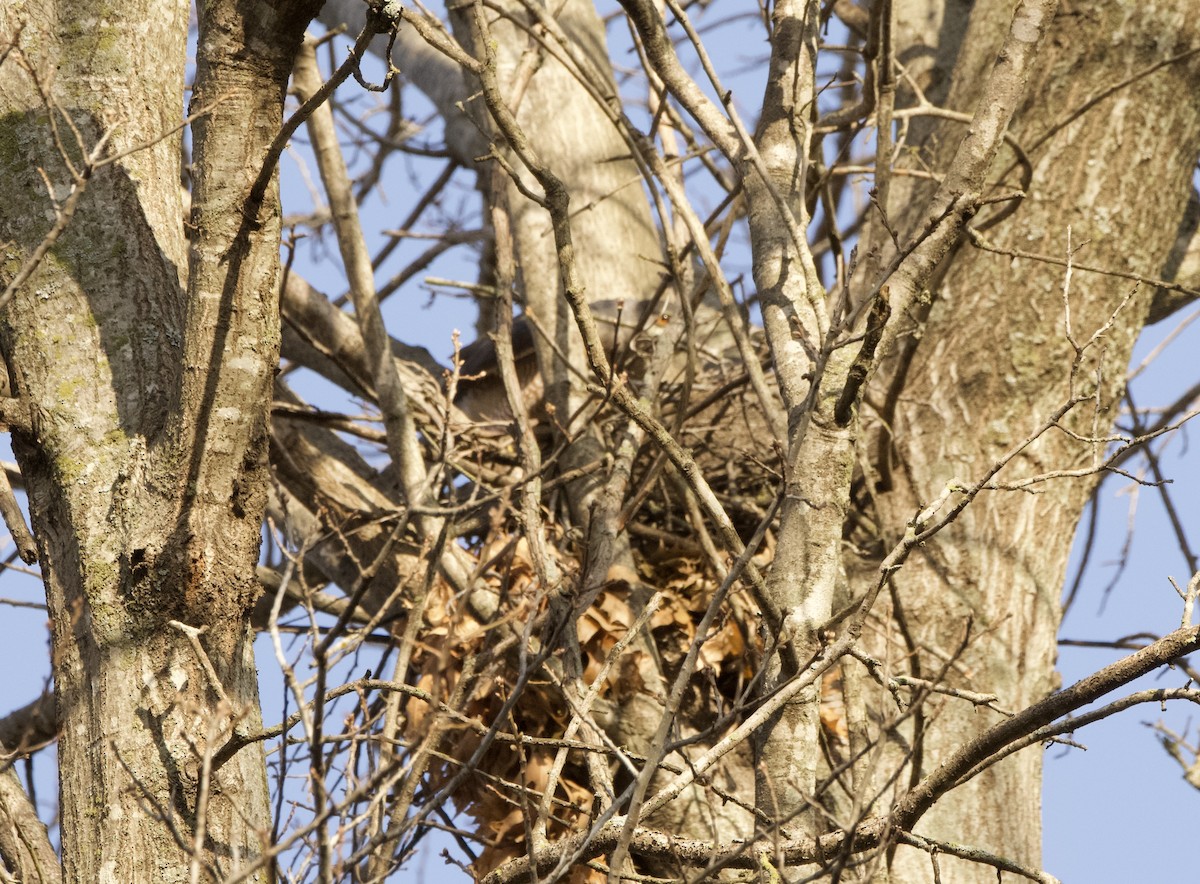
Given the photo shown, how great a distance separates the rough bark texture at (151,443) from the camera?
194 centimetres

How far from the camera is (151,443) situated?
2.11 metres

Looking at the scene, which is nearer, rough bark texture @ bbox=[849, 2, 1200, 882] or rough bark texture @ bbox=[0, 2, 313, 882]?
rough bark texture @ bbox=[0, 2, 313, 882]

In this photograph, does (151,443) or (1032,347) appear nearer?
(151,443)

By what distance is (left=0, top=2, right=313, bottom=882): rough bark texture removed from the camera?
6.38 feet

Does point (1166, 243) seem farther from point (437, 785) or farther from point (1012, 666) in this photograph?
point (437, 785)

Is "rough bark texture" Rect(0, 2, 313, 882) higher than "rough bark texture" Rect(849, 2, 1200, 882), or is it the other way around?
"rough bark texture" Rect(849, 2, 1200, 882)

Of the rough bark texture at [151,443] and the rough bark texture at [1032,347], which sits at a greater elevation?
the rough bark texture at [1032,347]

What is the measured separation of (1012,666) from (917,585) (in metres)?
0.32

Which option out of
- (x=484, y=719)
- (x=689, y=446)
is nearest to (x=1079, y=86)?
(x=689, y=446)

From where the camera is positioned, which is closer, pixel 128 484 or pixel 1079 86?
pixel 128 484

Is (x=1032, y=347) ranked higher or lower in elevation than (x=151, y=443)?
higher

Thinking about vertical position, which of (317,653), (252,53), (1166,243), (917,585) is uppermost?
(1166,243)

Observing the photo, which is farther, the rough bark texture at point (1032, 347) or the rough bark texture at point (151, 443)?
the rough bark texture at point (1032, 347)

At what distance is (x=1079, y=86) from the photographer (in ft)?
12.2
